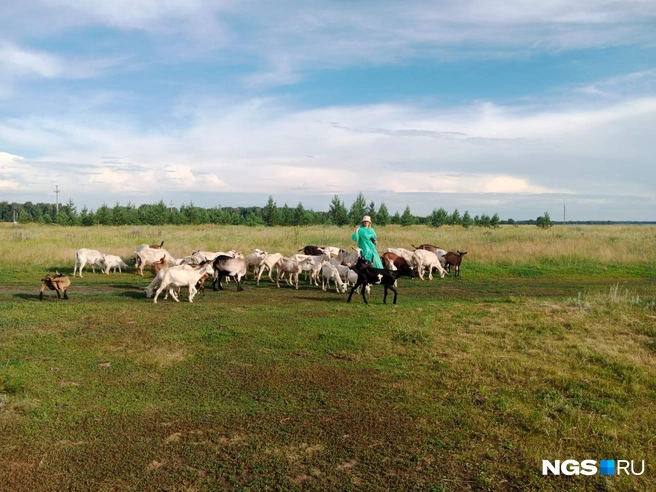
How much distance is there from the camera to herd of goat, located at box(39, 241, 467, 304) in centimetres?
1357

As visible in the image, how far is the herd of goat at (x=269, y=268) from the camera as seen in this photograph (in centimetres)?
1357

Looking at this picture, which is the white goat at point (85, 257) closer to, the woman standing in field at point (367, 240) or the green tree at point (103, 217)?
the woman standing in field at point (367, 240)

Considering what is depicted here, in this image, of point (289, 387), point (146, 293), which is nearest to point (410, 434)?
point (289, 387)

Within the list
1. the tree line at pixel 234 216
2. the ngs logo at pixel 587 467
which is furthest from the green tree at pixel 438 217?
the ngs logo at pixel 587 467

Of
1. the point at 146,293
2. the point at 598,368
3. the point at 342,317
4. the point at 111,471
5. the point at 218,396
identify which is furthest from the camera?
the point at 146,293

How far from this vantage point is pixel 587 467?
5.12 m

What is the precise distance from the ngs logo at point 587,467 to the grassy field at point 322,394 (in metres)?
0.09

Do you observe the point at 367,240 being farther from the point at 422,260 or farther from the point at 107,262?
the point at 107,262

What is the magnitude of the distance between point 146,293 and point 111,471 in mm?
9910

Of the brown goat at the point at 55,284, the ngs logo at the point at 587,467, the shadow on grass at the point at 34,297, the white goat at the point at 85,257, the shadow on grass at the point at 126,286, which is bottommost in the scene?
the ngs logo at the point at 587,467

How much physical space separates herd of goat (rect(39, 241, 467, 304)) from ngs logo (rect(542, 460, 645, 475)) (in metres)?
8.44

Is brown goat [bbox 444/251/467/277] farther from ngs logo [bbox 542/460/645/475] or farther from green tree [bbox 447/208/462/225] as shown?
green tree [bbox 447/208/462/225]

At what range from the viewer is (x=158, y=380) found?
23.8ft

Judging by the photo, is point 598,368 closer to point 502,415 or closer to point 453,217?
point 502,415
